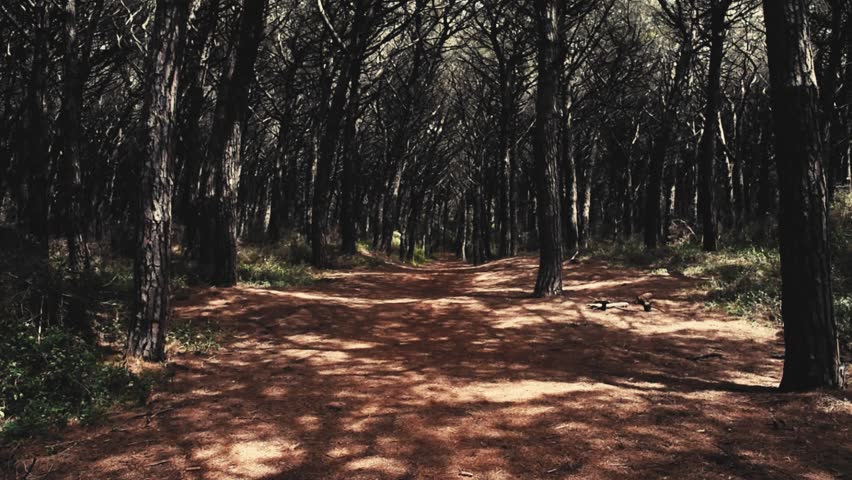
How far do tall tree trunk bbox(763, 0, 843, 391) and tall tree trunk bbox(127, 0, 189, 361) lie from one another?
21.2 feet

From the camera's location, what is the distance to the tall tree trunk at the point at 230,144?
1011cm

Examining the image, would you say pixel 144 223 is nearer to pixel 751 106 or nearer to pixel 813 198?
pixel 813 198

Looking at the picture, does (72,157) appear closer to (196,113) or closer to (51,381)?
(196,113)

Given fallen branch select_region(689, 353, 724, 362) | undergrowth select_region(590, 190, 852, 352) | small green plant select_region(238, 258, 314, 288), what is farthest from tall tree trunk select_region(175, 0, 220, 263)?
undergrowth select_region(590, 190, 852, 352)

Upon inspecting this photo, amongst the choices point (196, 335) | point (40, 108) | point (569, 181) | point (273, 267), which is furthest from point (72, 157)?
point (569, 181)

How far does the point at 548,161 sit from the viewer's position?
10414 mm

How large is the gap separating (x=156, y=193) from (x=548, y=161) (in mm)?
7238

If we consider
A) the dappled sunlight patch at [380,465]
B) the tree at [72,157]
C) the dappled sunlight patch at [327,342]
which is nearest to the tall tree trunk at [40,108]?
the tree at [72,157]

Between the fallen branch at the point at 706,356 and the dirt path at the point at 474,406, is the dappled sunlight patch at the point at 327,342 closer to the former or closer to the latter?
the dirt path at the point at 474,406

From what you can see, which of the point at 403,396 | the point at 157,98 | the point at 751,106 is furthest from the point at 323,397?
the point at 751,106

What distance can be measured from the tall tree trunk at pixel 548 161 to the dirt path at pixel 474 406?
5.15 ft

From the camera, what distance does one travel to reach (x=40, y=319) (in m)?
5.46

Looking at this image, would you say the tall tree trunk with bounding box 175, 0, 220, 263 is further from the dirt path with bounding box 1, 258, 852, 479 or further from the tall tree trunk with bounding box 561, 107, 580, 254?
the tall tree trunk with bounding box 561, 107, 580, 254

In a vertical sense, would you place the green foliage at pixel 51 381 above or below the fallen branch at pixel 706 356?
above
